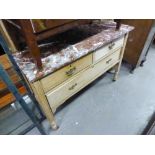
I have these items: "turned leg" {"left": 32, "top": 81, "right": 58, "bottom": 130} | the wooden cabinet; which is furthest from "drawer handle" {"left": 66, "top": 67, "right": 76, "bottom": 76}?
the wooden cabinet

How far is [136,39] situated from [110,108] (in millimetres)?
879

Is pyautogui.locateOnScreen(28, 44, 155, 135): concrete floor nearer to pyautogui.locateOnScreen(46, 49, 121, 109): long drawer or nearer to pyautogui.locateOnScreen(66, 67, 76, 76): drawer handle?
pyautogui.locateOnScreen(46, 49, 121, 109): long drawer

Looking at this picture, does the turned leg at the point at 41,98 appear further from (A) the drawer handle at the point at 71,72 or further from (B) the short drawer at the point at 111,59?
(B) the short drawer at the point at 111,59

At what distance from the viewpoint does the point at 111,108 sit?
55.9 inches

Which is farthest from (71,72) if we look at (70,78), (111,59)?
(111,59)

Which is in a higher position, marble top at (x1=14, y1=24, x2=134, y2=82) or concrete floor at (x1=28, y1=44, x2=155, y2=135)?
marble top at (x1=14, y1=24, x2=134, y2=82)

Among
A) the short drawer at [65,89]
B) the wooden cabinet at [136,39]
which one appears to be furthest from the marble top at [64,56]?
the wooden cabinet at [136,39]

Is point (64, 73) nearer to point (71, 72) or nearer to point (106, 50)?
point (71, 72)

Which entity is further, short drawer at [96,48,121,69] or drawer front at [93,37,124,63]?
short drawer at [96,48,121,69]

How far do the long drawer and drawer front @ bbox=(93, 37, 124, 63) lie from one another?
0.21ft

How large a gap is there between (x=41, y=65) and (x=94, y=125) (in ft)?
2.74

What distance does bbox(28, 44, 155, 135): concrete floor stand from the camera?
127 centimetres
